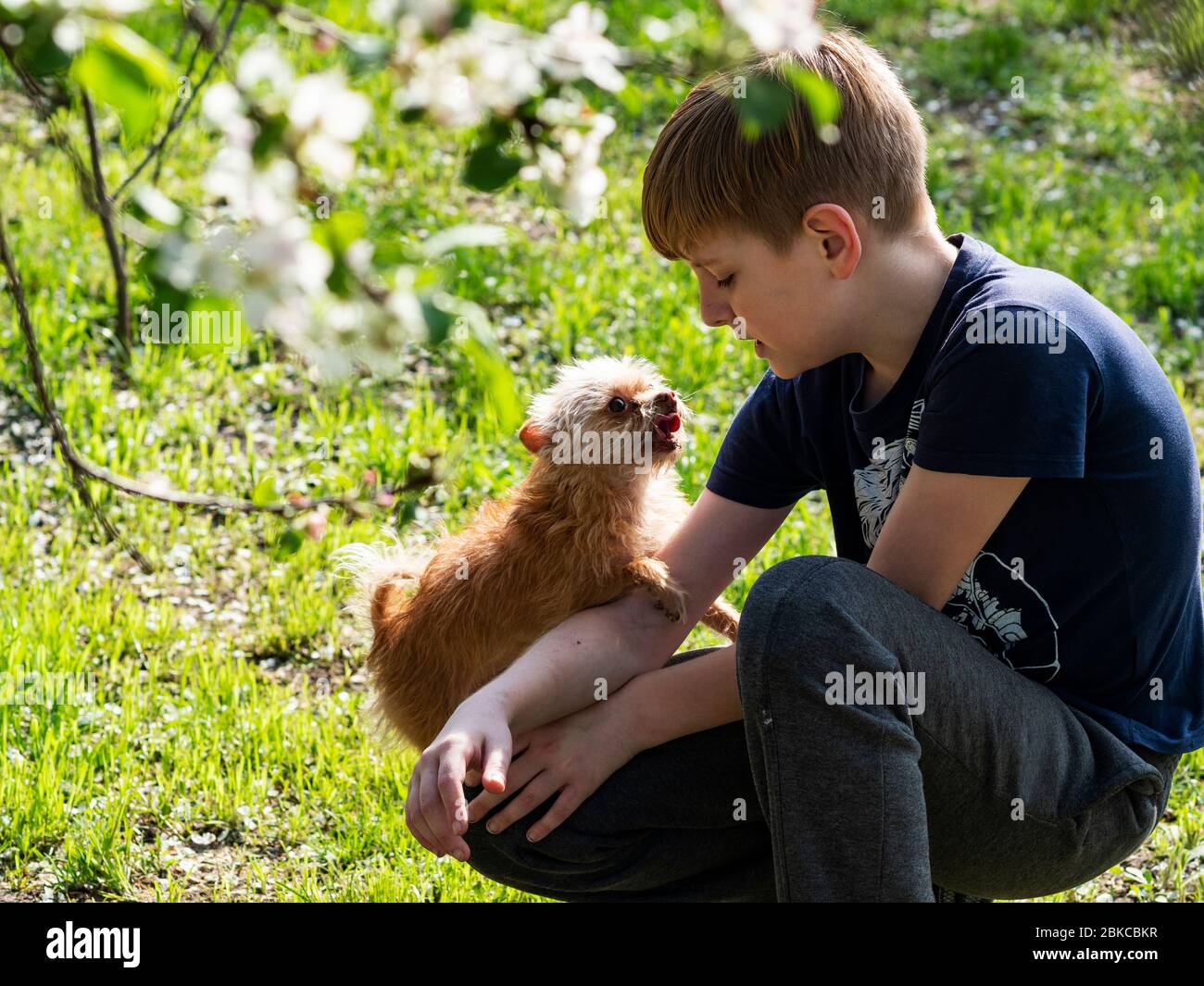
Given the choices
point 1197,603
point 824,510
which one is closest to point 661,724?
point 1197,603

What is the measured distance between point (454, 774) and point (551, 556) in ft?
1.93

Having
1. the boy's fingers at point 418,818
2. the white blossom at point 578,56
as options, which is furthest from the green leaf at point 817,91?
the boy's fingers at point 418,818

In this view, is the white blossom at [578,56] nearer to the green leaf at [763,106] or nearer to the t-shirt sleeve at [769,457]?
the green leaf at [763,106]

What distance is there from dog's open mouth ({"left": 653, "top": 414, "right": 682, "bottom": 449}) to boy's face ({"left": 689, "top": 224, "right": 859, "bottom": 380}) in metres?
0.35

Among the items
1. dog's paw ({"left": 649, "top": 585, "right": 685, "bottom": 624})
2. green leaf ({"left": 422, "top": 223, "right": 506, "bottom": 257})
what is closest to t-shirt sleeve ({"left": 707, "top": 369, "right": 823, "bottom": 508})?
dog's paw ({"left": 649, "top": 585, "right": 685, "bottom": 624})

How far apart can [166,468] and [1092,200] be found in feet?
12.7

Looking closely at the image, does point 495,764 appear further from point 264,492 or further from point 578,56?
point 578,56

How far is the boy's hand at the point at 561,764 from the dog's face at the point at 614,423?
1.62 ft

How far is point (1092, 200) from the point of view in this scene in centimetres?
546

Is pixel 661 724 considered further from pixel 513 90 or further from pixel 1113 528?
pixel 513 90

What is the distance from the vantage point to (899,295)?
2219 mm

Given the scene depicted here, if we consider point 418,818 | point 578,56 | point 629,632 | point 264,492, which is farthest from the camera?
point 629,632

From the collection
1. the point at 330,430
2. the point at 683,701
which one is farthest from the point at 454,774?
the point at 330,430

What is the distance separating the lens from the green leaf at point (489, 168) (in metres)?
1.23
